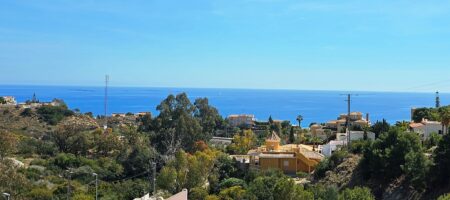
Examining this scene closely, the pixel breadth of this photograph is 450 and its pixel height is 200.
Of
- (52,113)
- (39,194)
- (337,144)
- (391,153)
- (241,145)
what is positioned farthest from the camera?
(52,113)

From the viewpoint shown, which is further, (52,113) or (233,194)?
(52,113)

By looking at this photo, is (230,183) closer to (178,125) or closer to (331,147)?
(178,125)

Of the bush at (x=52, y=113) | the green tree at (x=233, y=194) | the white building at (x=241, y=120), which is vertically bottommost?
the white building at (x=241, y=120)

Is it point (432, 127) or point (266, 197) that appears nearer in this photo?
point (266, 197)

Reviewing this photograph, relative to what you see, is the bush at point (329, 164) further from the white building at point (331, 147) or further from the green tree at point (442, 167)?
the green tree at point (442, 167)


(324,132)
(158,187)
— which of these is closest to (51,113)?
(324,132)

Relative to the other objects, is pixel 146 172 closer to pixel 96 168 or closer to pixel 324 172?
pixel 96 168

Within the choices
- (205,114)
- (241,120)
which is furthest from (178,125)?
(241,120)

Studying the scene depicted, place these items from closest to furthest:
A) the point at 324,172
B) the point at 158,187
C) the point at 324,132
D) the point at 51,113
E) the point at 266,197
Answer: the point at 266,197 < the point at 158,187 < the point at 324,172 < the point at 324,132 < the point at 51,113

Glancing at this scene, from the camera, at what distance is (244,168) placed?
31.2 meters

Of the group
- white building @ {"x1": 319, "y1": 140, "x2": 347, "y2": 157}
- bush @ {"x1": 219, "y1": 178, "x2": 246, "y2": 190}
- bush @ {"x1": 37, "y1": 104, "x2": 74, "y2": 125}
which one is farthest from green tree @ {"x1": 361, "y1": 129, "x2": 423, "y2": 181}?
bush @ {"x1": 37, "y1": 104, "x2": 74, "y2": 125}

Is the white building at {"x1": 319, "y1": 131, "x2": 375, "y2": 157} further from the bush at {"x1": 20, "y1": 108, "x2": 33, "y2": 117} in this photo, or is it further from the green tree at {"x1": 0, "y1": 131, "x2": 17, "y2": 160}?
the bush at {"x1": 20, "y1": 108, "x2": 33, "y2": 117}

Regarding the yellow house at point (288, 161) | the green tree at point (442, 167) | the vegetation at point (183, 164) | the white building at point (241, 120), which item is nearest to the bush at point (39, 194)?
the vegetation at point (183, 164)

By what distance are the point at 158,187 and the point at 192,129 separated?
11017 mm
